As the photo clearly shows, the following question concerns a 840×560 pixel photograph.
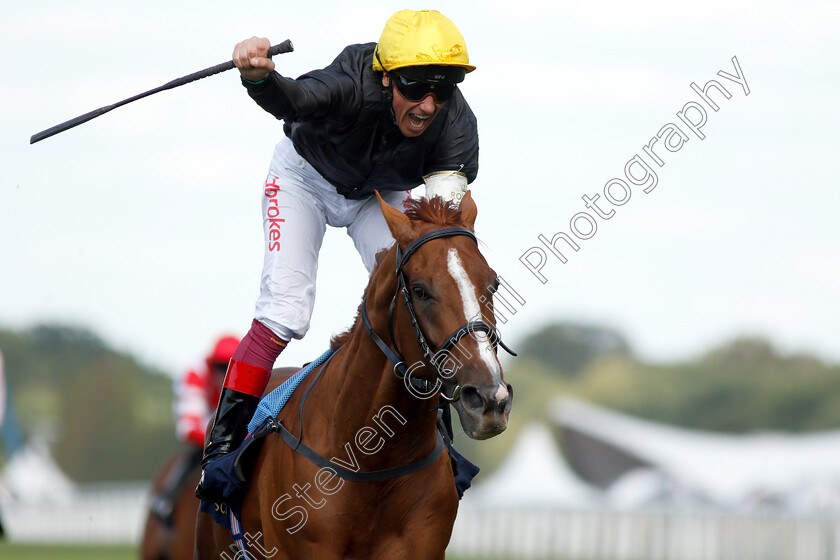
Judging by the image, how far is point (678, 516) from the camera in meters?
17.6

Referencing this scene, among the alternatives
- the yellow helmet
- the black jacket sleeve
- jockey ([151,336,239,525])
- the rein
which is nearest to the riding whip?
the black jacket sleeve

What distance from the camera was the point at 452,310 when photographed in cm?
426

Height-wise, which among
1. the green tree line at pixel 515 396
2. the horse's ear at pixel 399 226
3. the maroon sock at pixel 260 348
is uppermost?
the horse's ear at pixel 399 226

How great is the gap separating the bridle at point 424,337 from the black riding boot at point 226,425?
3.18ft

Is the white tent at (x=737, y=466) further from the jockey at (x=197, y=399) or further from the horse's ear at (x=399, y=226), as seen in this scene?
the horse's ear at (x=399, y=226)

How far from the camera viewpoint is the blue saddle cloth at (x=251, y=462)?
17.4ft

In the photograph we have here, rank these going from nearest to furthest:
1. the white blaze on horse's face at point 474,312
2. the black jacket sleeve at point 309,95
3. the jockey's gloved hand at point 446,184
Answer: the white blaze on horse's face at point 474,312 < the black jacket sleeve at point 309,95 < the jockey's gloved hand at point 446,184

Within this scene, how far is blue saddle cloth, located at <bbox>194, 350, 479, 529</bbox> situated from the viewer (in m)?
5.30

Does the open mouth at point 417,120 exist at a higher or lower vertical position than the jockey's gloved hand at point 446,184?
higher

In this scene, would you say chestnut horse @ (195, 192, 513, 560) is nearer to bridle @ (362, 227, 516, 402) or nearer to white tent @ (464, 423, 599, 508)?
bridle @ (362, 227, 516, 402)

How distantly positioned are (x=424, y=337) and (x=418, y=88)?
1.29 m

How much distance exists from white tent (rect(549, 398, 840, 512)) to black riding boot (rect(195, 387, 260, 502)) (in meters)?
19.8

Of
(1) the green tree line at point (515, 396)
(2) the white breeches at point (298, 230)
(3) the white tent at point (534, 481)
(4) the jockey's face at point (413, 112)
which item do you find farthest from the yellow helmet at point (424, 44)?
(1) the green tree line at point (515, 396)

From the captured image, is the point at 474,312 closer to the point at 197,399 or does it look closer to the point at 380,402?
the point at 380,402
